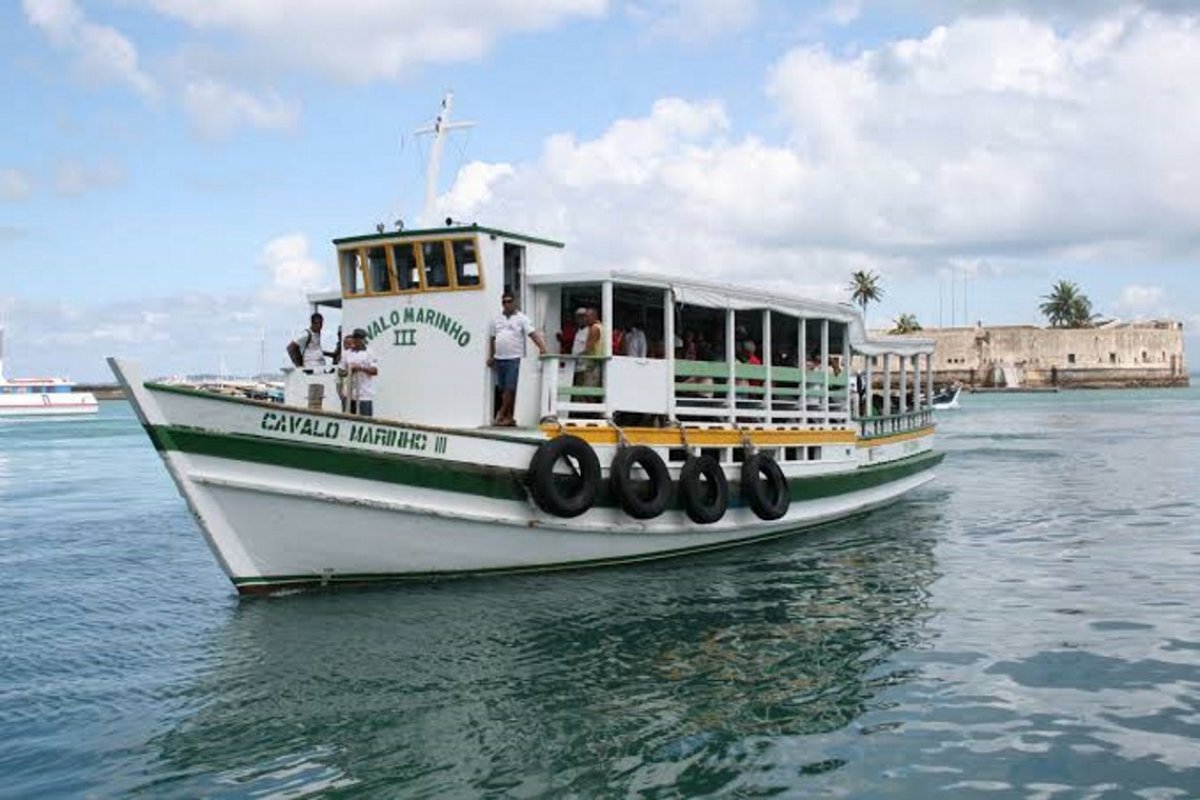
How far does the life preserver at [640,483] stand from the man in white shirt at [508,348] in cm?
140

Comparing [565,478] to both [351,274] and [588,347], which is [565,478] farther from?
[351,274]

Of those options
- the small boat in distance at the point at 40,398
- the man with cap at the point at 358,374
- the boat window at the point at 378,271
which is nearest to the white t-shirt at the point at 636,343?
the boat window at the point at 378,271

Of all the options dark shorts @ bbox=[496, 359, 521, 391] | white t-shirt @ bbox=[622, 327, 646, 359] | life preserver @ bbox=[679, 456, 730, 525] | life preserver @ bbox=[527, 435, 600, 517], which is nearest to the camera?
life preserver @ bbox=[527, 435, 600, 517]

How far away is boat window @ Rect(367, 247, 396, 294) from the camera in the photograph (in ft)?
45.9

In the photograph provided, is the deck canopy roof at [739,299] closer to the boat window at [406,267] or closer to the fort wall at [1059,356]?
the boat window at [406,267]

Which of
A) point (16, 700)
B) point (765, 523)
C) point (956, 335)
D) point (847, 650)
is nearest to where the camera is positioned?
point (16, 700)

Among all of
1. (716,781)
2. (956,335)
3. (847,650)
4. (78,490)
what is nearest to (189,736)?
(716,781)

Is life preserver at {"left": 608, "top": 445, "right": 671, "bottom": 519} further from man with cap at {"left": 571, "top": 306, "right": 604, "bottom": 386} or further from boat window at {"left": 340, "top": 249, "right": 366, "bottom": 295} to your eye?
boat window at {"left": 340, "top": 249, "right": 366, "bottom": 295}

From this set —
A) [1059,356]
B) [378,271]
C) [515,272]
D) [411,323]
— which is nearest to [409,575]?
[411,323]

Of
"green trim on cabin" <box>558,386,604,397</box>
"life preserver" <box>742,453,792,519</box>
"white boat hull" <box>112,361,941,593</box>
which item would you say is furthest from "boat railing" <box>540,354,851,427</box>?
"white boat hull" <box>112,361,941,593</box>

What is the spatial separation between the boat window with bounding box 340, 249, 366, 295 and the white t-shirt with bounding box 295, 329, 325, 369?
689 mm

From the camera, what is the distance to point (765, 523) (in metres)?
16.1

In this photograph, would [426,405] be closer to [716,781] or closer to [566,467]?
[566,467]

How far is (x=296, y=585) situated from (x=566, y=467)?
130 inches
